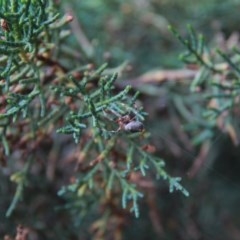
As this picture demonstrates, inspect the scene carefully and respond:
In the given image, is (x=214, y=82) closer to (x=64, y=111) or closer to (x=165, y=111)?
(x=64, y=111)

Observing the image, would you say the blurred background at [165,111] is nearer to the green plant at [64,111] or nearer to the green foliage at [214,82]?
the green foliage at [214,82]

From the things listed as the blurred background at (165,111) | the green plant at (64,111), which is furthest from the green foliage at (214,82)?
the green plant at (64,111)

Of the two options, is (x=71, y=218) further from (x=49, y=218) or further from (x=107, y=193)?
(x=107, y=193)

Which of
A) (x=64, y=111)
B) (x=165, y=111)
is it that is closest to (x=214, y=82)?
(x=64, y=111)

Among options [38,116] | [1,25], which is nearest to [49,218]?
[38,116]

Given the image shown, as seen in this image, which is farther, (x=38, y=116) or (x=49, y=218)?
(x=49, y=218)

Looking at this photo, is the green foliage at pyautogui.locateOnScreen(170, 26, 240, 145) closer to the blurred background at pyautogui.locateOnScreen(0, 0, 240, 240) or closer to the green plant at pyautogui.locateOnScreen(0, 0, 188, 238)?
the blurred background at pyautogui.locateOnScreen(0, 0, 240, 240)

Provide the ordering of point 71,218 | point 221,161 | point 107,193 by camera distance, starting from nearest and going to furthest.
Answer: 1. point 107,193
2. point 71,218
3. point 221,161

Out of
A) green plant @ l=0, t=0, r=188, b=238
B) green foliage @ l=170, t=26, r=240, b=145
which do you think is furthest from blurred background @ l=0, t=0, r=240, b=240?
green plant @ l=0, t=0, r=188, b=238
